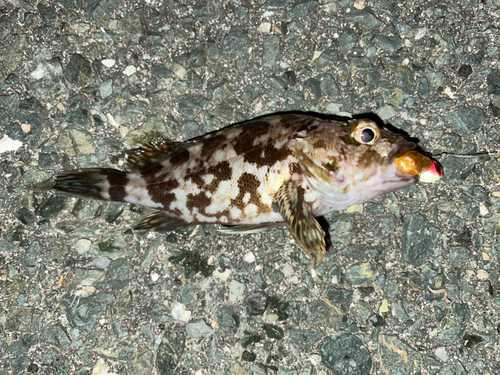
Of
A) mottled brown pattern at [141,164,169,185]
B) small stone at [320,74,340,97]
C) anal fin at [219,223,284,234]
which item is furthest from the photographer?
small stone at [320,74,340,97]

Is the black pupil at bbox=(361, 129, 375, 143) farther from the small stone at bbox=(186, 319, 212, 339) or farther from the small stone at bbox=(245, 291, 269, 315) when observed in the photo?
the small stone at bbox=(186, 319, 212, 339)

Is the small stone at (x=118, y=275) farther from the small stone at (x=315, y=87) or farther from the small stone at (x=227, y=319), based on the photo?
the small stone at (x=315, y=87)

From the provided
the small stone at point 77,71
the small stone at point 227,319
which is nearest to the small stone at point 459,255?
the small stone at point 227,319

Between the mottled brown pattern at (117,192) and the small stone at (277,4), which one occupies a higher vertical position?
the small stone at (277,4)

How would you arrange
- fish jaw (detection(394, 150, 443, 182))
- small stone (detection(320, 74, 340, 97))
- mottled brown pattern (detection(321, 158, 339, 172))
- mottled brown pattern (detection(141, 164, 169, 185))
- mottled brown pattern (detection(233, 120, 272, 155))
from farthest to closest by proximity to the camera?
small stone (detection(320, 74, 340, 97)) < mottled brown pattern (detection(141, 164, 169, 185)) < mottled brown pattern (detection(233, 120, 272, 155)) < mottled brown pattern (detection(321, 158, 339, 172)) < fish jaw (detection(394, 150, 443, 182))

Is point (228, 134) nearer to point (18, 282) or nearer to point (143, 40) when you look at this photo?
point (143, 40)

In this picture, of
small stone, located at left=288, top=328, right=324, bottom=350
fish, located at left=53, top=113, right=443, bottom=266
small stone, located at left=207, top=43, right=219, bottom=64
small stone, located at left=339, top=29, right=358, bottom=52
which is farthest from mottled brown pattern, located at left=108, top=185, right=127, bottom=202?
small stone, located at left=339, top=29, right=358, bottom=52
